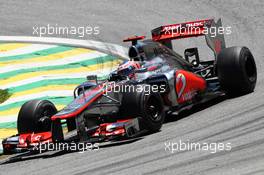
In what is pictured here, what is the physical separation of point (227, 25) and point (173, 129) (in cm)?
822

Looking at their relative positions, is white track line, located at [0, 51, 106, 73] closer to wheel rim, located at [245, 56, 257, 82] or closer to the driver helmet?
the driver helmet

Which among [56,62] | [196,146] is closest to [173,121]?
[196,146]

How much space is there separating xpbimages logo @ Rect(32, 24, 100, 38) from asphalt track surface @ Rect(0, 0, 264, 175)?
7.1 inches

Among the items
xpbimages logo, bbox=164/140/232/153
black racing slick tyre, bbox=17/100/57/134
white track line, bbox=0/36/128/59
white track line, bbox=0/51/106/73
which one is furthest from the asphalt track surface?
white track line, bbox=0/51/106/73

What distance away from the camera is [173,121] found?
11.4 meters

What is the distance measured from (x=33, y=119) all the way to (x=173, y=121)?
2.29m

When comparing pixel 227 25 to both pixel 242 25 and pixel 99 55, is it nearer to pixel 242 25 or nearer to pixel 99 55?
pixel 242 25

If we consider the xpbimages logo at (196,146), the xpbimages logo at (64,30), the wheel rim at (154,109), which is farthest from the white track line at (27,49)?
the xpbimages logo at (196,146)

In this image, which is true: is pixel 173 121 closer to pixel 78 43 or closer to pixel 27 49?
pixel 27 49

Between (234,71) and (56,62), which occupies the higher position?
(56,62)

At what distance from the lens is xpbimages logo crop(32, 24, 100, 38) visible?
1705 centimetres

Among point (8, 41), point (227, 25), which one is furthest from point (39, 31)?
point (227, 25)

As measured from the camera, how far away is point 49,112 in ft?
36.9

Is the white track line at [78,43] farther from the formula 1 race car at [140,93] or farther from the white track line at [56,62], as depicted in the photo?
the formula 1 race car at [140,93]
